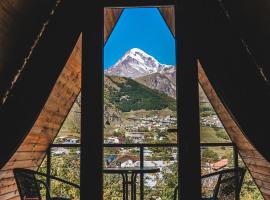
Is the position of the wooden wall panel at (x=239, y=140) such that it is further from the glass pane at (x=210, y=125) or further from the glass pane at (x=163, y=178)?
the glass pane at (x=163, y=178)

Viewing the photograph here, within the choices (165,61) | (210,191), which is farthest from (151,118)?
(210,191)

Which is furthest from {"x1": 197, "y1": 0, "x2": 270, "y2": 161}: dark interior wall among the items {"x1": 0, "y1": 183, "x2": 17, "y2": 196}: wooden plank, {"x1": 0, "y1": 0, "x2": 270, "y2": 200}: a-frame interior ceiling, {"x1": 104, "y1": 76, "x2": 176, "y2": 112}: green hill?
{"x1": 0, "y1": 183, "x2": 17, "y2": 196}: wooden plank

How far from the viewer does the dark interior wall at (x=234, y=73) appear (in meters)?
3.09

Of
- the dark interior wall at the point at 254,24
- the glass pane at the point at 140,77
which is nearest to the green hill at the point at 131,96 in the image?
the glass pane at the point at 140,77

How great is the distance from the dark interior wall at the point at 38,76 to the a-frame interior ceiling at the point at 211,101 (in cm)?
5

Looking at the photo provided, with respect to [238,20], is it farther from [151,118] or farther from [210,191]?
[210,191]

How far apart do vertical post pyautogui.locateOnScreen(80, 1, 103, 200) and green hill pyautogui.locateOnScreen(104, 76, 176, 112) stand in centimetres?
94

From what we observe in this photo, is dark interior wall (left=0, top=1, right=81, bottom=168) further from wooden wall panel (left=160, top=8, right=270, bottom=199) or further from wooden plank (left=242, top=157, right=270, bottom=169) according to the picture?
wooden plank (left=242, top=157, right=270, bottom=169)

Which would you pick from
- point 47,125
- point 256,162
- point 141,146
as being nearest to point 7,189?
point 47,125

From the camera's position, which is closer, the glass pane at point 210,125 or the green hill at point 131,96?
the green hill at point 131,96

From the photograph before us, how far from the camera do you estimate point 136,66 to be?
4.19 metres

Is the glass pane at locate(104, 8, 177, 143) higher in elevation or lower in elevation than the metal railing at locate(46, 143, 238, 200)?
higher

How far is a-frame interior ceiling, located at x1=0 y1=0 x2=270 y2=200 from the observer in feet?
10.4

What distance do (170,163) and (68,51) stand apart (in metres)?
1.79
